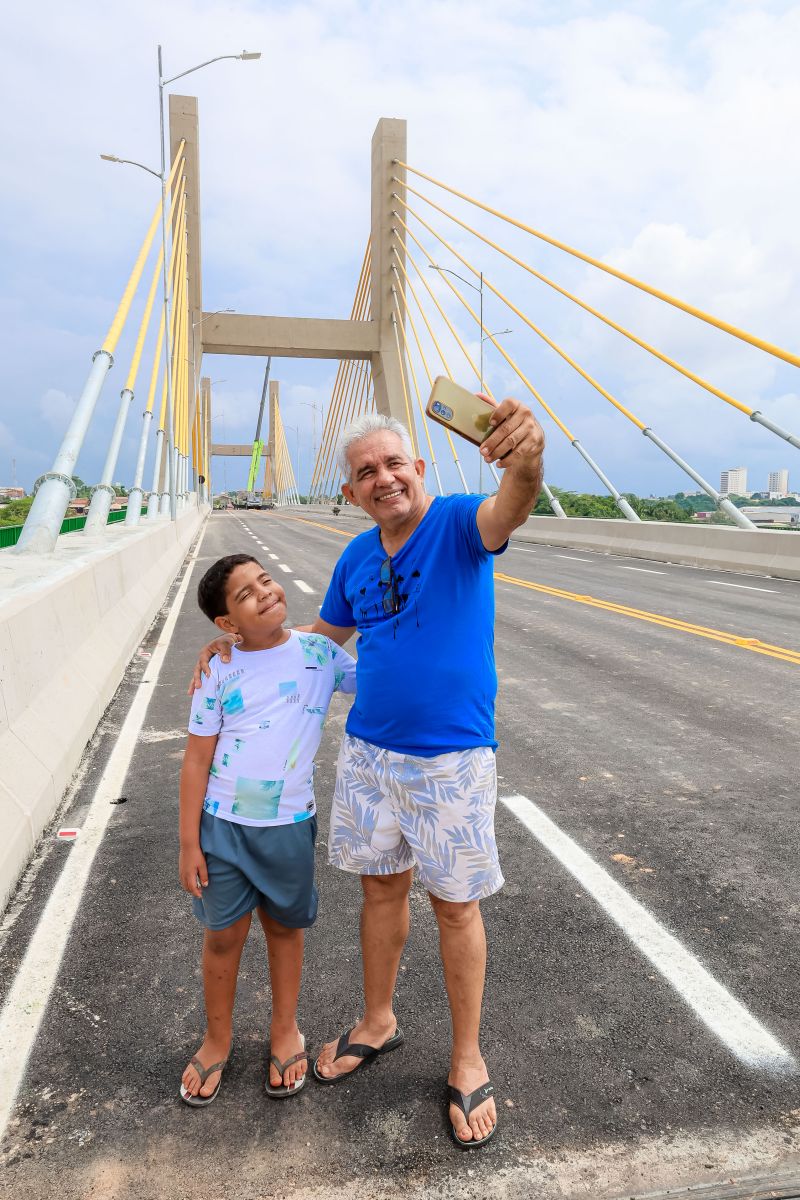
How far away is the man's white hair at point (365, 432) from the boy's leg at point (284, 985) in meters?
1.32

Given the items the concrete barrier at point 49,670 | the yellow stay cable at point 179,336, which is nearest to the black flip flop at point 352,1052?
the concrete barrier at point 49,670

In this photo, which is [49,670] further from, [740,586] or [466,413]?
[740,586]

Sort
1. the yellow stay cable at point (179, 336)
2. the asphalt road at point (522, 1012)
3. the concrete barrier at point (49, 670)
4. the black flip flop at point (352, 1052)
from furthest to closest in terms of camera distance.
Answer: the yellow stay cable at point (179, 336), the concrete barrier at point (49, 670), the black flip flop at point (352, 1052), the asphalt road at point (522, 1012)

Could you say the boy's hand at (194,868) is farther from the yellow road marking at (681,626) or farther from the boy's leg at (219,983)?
the yellow road marking at (681,626)

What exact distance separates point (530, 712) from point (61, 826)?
11.6 ft

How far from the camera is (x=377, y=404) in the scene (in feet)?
131

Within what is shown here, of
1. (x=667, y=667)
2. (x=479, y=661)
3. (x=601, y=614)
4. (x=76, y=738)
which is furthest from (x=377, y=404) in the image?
(x=479, y=661)

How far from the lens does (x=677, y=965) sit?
10.6 feet

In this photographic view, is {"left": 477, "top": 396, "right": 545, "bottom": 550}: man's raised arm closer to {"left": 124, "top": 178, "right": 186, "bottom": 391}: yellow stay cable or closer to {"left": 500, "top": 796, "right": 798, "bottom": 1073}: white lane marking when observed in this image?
{"left": 500, "top": 796, "right": 798, "bottom": 1073}: white lane marking

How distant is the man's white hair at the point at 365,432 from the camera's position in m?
2.60

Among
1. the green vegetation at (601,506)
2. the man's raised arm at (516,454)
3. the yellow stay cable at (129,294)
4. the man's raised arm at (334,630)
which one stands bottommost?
the green vegetation at (601,506)

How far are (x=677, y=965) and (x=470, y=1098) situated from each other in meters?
1.08

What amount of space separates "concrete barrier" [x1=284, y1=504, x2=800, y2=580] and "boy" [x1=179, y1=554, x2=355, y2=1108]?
53.7 ft

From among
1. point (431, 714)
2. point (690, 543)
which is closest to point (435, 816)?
point (431, 714)
